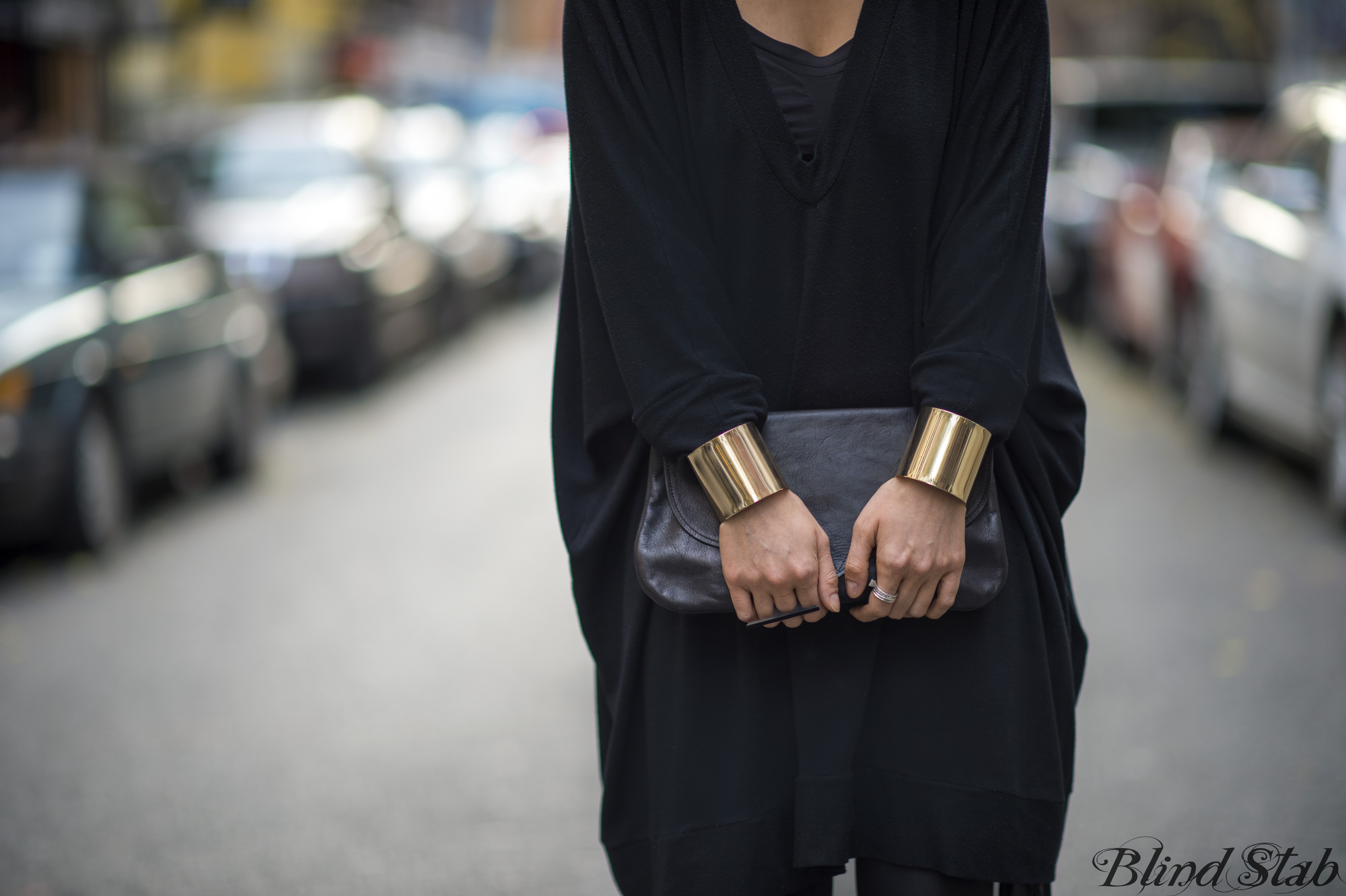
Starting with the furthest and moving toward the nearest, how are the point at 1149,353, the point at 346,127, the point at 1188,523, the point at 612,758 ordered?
the point at 346,127 → the point at 1149,353 → the point at 1188,523 → the point at 612,758

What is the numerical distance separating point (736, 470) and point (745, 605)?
153 millimetres

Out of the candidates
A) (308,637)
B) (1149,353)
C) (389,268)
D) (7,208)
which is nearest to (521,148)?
(389,268)

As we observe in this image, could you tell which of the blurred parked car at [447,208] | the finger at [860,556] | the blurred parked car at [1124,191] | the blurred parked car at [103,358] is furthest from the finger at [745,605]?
the blurred parked car at [447,208]

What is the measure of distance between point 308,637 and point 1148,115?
438 inches

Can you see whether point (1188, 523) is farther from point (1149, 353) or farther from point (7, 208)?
point (7, 208)

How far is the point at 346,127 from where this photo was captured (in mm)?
12305

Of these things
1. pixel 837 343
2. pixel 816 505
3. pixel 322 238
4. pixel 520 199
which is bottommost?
pixel 520 199

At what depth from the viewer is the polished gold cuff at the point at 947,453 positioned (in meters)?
1.63

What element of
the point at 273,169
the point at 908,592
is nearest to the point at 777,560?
the point at 908,592

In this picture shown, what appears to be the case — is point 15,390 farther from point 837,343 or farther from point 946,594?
point 946,594

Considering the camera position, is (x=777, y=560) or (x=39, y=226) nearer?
(x=777, y=560)

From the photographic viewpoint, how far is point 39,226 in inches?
269

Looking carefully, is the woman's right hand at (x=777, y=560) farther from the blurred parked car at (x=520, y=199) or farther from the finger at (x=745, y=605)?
the blurred parked car at (x=520, y=199)

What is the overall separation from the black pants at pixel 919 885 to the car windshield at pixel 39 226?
5.76m
